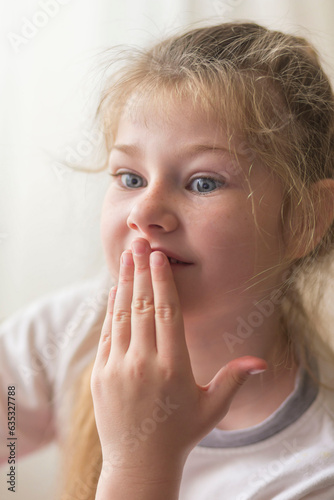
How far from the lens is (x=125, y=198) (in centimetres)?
74

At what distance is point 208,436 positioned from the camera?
0.79 metres

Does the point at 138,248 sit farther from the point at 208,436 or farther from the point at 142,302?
the point at 208,436

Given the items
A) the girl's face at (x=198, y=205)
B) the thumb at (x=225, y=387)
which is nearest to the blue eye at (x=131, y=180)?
the girl's face at (x=198, y=205)

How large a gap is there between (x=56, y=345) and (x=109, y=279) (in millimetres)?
167

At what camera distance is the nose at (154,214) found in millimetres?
651

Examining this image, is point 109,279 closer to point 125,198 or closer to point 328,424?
point 125,198

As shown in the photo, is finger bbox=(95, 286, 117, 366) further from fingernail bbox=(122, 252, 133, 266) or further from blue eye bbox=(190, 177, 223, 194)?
blue eye bbox=(190, 177, 223, 194)

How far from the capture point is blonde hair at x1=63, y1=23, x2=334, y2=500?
0.68 m

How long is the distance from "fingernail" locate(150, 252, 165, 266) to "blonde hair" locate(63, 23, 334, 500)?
176mm

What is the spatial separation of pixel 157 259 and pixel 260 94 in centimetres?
26

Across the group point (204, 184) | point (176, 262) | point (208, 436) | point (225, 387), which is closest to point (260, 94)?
point (204, 184)

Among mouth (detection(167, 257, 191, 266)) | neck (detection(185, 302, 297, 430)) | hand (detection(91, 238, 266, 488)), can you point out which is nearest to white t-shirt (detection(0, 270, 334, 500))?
neck (detection(185, 302, 297, 430))

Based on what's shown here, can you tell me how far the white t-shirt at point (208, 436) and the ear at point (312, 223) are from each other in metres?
0.21

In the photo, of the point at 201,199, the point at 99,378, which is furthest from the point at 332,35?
the point at 99,378
